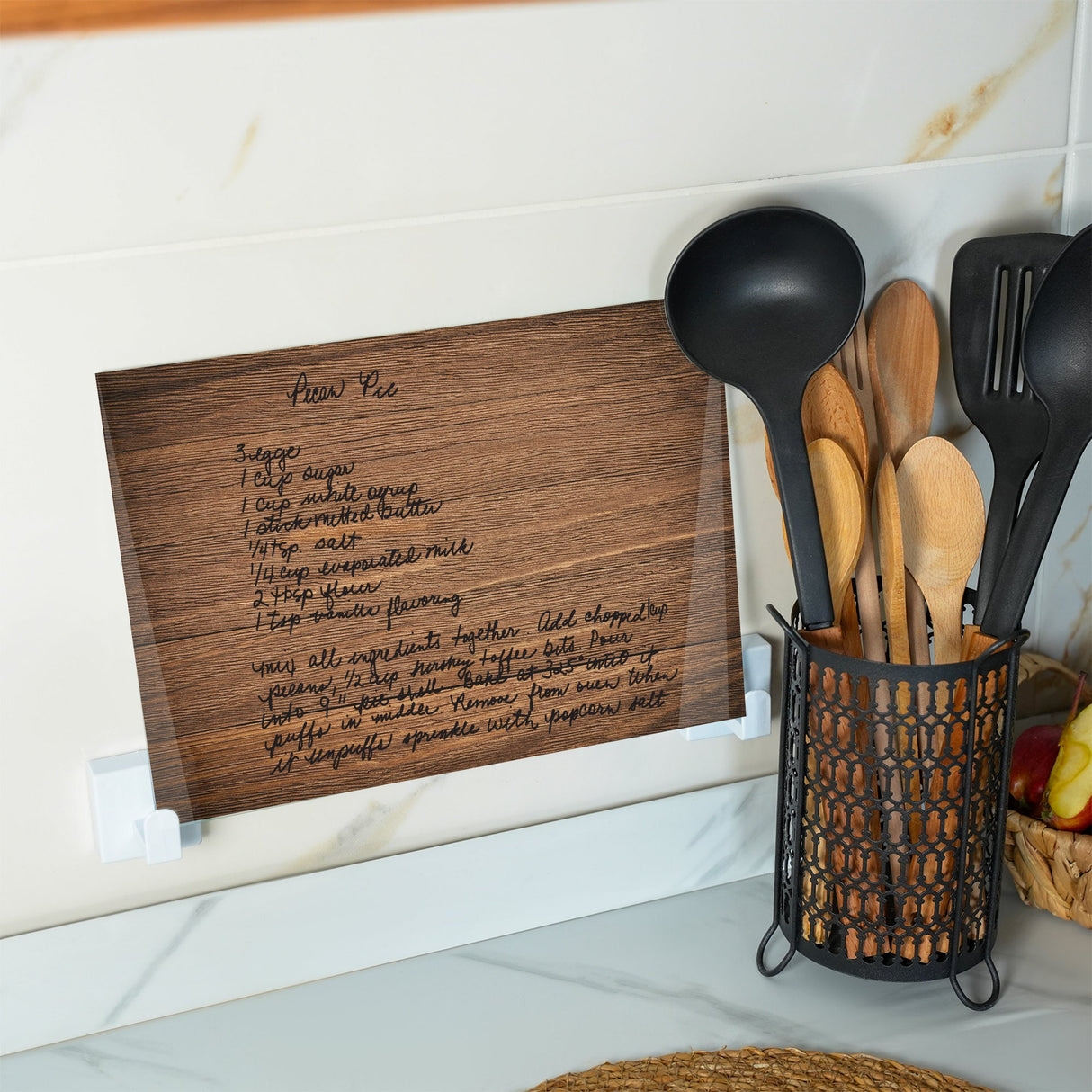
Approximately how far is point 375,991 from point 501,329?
432 millimetres

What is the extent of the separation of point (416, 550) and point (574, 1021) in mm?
308

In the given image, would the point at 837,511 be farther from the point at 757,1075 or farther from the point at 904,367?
the point at 757,1075

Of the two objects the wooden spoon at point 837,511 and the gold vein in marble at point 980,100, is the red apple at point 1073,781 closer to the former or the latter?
the wooden spoon at point 837,511

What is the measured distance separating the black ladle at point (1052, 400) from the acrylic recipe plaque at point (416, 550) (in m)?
0.18

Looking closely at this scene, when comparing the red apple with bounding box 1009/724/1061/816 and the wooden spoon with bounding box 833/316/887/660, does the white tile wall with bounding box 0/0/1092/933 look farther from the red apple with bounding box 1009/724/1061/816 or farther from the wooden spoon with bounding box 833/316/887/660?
the red apple with bounding box 1009/724/1061/816

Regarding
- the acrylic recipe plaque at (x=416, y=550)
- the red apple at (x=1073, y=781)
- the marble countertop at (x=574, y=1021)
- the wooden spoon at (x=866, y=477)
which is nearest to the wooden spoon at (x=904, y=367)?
the wooden spoon at (x=866, y=477)

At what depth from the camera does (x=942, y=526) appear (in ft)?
2.26

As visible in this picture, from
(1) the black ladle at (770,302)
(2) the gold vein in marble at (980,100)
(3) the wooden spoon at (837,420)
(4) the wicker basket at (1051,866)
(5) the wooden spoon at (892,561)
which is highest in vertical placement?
(2) the gold vein in marble at (980,100)

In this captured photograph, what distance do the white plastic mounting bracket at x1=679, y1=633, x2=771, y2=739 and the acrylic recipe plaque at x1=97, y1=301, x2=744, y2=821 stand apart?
0.02m

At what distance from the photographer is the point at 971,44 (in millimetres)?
722

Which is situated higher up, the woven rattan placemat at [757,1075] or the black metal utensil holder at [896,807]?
the black metal utensil holder at [896,807]

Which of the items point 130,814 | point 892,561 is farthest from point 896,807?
point 130,814

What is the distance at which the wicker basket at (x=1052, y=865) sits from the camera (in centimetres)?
72

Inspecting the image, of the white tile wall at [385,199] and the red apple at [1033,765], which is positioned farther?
the red apple at [1033,765]
